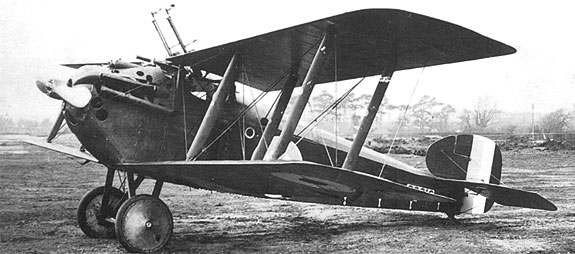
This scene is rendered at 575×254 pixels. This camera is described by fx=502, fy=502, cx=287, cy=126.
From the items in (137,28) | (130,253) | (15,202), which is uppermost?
(137,28)

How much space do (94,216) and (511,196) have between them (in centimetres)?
619

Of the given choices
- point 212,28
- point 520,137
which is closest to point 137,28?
point 212,28

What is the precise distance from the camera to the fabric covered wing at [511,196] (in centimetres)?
736

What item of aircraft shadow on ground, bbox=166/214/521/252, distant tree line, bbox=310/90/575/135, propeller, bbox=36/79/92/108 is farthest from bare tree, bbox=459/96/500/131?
propeller, bbox=36/79/92/108

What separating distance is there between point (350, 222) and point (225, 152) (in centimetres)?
289

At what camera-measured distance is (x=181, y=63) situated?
6.50 metres

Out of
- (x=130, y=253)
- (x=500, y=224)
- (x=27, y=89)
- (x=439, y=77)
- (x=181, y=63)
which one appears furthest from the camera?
(x=439, y=77)

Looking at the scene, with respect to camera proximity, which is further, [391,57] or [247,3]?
[247,3]

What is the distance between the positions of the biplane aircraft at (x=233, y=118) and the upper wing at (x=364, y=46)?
0.6 inches

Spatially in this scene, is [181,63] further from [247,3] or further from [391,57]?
[247,3]

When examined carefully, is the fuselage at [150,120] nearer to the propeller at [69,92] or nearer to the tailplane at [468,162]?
the propeller at [69,92]

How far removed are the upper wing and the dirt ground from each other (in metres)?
2.36

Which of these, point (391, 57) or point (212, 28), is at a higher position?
point (212, 28)

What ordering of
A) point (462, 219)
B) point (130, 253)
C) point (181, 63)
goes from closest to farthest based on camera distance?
point (130, 253), point (181, 63), point (462, 219)
